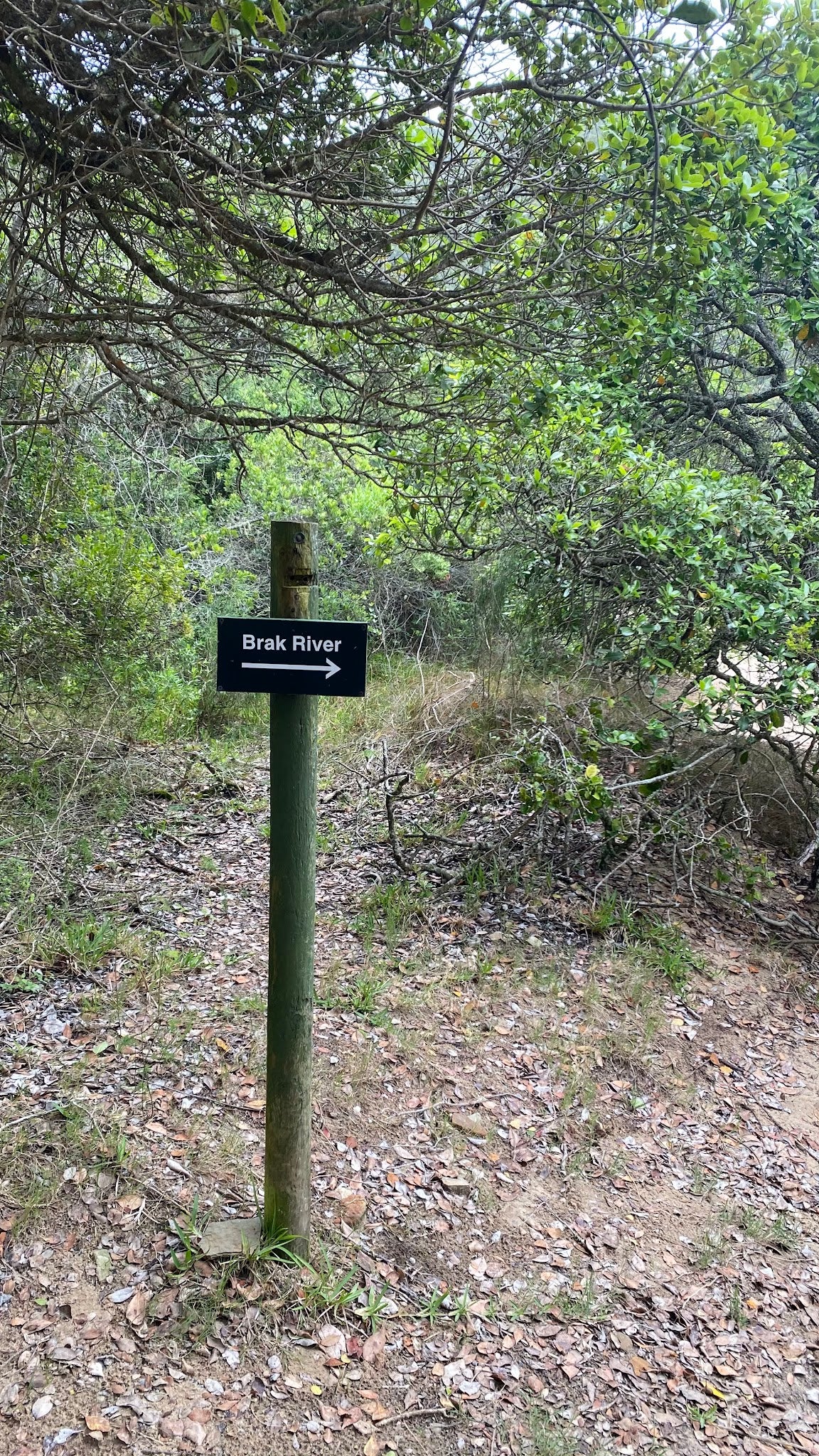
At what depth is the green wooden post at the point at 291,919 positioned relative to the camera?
99.4 inches

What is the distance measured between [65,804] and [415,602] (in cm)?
549

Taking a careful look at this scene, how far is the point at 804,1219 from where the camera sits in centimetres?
347

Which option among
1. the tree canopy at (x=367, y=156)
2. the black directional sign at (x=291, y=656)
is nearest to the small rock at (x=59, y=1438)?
the black directional sign at (x=291, y=656)

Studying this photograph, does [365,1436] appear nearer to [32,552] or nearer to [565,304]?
[565,304]

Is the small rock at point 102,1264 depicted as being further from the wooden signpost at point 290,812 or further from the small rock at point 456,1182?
the small rock at point 456,1182

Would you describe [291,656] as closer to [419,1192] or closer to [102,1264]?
[102,1264]

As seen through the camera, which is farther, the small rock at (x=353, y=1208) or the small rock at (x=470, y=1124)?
the small rock at (x=470, y=1124)

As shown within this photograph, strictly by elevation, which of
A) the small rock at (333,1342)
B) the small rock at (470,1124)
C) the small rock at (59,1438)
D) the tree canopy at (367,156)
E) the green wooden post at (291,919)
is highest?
the tree canopy at (367,156)

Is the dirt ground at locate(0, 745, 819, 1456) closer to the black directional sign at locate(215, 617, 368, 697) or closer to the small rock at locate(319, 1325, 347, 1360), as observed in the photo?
the small rock at locate(319, 1325, 347, 1360)

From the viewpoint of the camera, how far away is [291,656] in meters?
2.40

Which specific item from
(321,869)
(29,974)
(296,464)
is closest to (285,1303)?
(29,974)

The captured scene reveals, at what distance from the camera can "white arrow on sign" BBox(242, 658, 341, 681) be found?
241 centimetres

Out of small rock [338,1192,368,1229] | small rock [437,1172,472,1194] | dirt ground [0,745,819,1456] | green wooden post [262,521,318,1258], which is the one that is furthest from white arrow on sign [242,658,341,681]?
small rock [437,1172,472,1194]

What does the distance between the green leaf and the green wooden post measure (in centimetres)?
197
